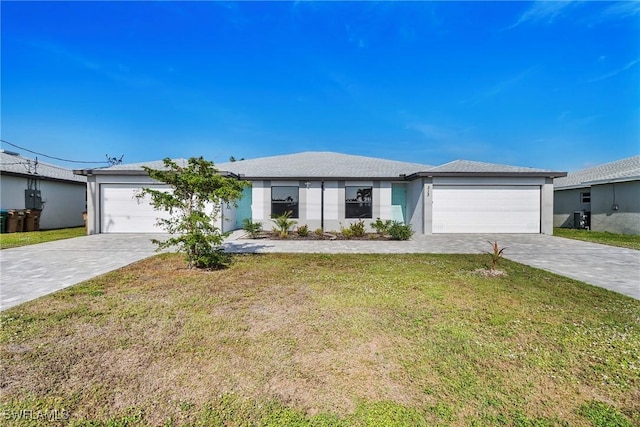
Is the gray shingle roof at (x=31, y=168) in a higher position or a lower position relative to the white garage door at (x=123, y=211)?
higher

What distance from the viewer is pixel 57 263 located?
281 inches

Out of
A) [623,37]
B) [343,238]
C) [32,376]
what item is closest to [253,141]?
[343,238]

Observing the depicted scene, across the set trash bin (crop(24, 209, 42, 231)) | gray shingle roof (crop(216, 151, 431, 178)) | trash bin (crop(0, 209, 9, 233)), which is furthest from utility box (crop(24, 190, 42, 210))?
gray shingle roof (crop(216, 151, 431, 178))

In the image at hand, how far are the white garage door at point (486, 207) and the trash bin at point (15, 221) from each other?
1995 cm

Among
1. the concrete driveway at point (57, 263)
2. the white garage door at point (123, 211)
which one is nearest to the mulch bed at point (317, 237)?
the concrete driveway at point (57, 263)

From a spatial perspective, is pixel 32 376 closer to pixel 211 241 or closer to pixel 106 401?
pixel 106 401

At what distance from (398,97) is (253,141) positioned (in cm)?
1345

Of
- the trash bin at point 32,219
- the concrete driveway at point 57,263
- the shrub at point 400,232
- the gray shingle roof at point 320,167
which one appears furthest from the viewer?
the gray shingle roof at point 320,167

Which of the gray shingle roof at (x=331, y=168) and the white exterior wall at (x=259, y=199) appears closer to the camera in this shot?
the gray shingle roof at (x=331, y=168)

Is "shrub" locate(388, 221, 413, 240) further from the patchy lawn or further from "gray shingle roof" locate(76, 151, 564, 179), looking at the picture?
the patchy lawn

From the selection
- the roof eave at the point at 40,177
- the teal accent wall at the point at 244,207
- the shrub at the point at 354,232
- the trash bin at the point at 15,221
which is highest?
the roof eave at the point at 40,177

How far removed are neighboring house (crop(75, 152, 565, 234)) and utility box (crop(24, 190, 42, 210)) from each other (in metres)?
4.76

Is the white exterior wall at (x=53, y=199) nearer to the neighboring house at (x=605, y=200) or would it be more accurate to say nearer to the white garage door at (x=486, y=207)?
the white garage door at (x=486, y=207)

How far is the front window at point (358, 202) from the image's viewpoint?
1488 cm
